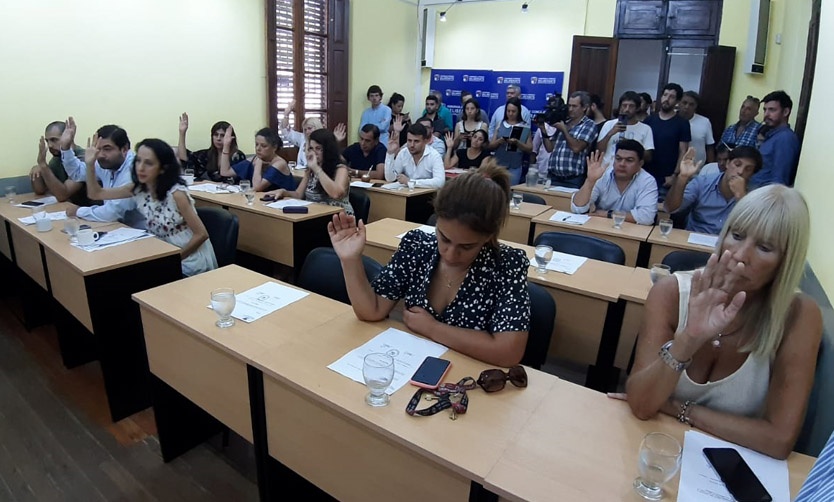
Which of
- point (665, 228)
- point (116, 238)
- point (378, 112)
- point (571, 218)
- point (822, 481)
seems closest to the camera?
point (822, 481)

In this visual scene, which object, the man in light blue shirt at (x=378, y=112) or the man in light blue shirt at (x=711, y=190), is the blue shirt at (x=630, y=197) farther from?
the man in light blue shirt at (x=378, y=112)

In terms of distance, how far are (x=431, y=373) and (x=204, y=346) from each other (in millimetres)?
807

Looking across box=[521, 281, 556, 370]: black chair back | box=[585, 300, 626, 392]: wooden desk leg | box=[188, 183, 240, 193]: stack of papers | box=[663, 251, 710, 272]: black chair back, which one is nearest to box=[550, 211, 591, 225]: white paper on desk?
box=[663, 251, 710, 272]: black chair back

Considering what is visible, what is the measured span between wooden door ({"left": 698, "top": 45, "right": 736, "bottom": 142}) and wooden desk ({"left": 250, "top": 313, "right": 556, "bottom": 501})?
6526 millimetres

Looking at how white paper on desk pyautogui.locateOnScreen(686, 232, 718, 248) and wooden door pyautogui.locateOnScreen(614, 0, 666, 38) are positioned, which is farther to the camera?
wooden door pyautogui.locateOnScreen(614, 0, 666, 38)

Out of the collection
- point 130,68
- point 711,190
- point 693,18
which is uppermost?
point 693,18

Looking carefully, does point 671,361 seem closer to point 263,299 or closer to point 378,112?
point 263,299

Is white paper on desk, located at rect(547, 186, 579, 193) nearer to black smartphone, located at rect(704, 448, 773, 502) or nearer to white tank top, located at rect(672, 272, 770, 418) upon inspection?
white tank top, located at rect(672, 272, 770, 418)

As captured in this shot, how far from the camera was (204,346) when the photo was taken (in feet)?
5.52

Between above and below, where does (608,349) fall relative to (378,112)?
below

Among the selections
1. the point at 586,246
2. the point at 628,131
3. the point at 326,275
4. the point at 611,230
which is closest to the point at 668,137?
the point at 628,131

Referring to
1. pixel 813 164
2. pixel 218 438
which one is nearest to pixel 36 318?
pixel 218 438

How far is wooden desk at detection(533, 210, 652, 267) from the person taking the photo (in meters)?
3.14

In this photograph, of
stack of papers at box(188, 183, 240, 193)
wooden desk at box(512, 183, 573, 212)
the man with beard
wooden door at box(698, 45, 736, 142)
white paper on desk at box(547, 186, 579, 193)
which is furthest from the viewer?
wooden door at box(698, 45, 736, 142)
